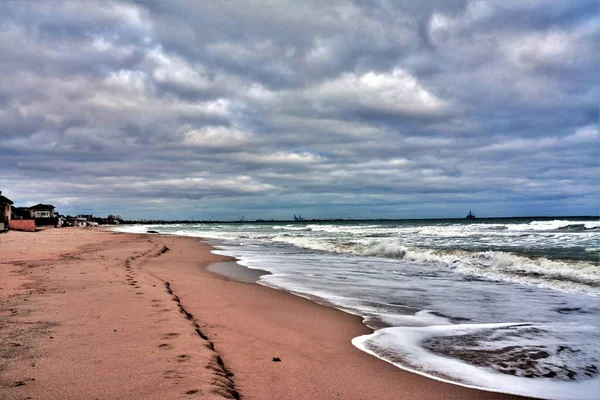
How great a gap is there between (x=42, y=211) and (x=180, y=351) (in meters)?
104

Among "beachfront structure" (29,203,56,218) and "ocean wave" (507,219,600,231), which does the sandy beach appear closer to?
"ocean wave" (507,219,600,231)

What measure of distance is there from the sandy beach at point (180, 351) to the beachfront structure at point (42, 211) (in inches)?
3811

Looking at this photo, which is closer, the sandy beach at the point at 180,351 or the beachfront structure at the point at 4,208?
the sandy beach at the point at 180,351

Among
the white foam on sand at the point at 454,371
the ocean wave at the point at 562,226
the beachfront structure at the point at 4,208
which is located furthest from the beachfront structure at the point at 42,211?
the white foam on sand at the point at 454,371

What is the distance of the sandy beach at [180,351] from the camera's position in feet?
13.1

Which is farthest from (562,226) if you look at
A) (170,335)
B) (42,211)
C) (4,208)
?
(42,211)

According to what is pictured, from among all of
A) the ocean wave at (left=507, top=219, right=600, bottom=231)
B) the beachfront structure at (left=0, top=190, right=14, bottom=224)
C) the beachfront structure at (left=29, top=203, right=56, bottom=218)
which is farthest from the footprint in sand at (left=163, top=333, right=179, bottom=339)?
the beachfront structure at (left=29, top=203, right=56, bottom=218)

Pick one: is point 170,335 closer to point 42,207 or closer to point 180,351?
point 180,351

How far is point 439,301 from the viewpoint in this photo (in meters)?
9.75

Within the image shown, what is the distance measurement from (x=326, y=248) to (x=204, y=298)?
18196 millimetres

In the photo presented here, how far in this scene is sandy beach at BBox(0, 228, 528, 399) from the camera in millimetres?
3986

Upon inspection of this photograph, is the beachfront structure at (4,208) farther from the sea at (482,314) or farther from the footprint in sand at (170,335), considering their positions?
the footprint in sand at (170,335)

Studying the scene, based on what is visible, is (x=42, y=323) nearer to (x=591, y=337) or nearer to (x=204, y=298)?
(x=204, y=298)

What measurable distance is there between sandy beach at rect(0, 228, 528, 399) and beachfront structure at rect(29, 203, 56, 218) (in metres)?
96.8
